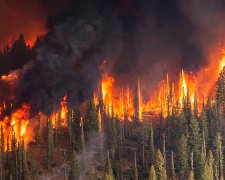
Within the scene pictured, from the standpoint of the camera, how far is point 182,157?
437 ft

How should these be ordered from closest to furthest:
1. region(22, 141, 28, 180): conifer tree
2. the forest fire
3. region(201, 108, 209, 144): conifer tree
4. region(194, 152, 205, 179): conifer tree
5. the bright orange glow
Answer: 1. region(22, 141, 28, 180): conifer tree
2. region(194, 152, 205, 179): conifer tree
3. region(201, 108, 209, 144): conifer tree
4. the bright orange glow
5. the forest fire

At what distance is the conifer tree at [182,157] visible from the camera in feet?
435

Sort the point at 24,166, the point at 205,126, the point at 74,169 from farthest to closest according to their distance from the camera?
the point at 205,126
the point at 74,169
the point at 24,166

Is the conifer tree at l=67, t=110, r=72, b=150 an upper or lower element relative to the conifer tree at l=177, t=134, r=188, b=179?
upper

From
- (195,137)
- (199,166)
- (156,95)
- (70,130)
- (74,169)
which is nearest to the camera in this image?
(74,169)

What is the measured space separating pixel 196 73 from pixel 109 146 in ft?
217

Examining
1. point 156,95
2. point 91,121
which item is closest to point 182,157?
point 91,121

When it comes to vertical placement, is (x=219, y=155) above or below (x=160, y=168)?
above

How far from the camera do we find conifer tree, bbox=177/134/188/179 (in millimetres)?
132500

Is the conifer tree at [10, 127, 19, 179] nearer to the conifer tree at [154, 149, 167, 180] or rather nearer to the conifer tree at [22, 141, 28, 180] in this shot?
the conifer tree at [22, 141, 28, 180]

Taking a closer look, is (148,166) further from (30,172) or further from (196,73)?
(196,73)

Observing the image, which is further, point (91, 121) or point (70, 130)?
point (91, 121)

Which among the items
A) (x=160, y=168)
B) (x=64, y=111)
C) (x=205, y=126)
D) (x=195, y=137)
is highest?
(x=64, y=111)

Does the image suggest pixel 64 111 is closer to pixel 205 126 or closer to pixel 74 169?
pixel 74 169
